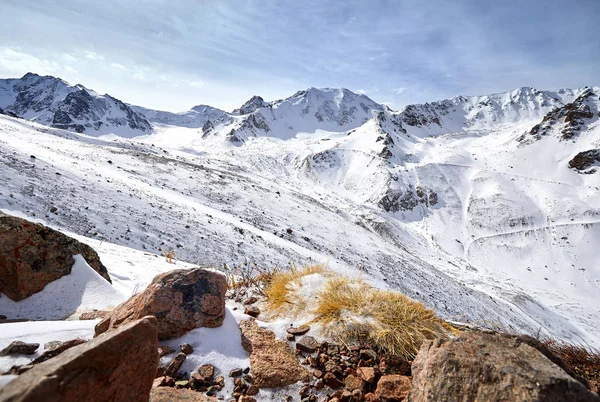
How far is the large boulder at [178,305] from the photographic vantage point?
10.9 ft

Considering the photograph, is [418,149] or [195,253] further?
[418,149]

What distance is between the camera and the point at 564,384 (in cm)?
178

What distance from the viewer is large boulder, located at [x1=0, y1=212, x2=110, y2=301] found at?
414cm

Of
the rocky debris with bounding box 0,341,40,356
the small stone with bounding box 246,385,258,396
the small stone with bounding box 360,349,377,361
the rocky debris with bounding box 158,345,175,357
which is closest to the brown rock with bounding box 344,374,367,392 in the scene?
the small stone with bounding box 360,349,377,361

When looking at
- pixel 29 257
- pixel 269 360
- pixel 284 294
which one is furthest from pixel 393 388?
pixel 29 257

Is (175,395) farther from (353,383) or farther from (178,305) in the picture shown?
(353,383)

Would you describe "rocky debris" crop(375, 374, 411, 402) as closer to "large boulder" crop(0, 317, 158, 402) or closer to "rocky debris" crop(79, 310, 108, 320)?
"large boulder" crop(0, 317, 158, 402)

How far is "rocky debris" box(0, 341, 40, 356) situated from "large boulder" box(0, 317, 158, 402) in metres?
1.32

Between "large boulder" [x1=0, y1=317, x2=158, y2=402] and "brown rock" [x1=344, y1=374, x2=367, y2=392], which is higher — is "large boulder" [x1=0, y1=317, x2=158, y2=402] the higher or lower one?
the higher one

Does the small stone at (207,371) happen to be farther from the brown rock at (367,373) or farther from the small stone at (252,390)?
the brown rock at (367,373)

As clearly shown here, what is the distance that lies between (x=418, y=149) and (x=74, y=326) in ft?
281

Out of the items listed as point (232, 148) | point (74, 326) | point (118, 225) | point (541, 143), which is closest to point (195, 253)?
point (118, 225)

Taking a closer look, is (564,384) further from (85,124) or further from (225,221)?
(85,124)

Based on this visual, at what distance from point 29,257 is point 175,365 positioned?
3254mm
